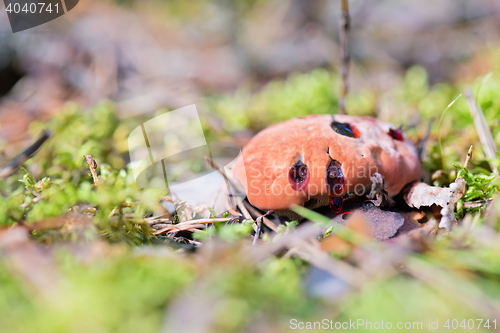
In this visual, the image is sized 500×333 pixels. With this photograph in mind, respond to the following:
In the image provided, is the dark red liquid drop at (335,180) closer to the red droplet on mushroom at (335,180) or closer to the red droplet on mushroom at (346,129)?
the red droplet on mushroom at (335,180)

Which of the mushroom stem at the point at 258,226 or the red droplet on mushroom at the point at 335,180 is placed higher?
the red droplet on mushroom at the point at 335,180

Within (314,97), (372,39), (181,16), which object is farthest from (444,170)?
(181,16)

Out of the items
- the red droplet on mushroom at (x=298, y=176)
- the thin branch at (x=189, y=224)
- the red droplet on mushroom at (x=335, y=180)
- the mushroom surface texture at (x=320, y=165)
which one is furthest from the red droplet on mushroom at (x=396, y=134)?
the thin branch at (x=189, y=224)

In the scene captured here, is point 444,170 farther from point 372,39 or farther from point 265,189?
point 372,39

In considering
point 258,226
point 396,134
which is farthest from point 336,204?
point 396,134

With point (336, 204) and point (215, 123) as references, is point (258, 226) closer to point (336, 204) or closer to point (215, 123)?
point (336, 204)

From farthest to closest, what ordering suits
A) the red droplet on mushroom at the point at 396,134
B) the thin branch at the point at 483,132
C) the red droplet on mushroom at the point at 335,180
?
the thin branch at the point at 483,132 < the red droplet on mushroom at the point at 396,134 < the red droplet on mushroom at the point at 335,180

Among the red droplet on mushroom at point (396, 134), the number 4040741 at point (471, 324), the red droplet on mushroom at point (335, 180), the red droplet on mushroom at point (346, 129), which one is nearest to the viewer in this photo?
the number 4040741 at point (471, 324)
